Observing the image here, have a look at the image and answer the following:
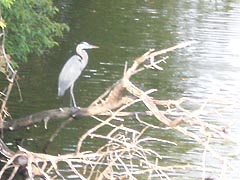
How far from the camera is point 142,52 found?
1719cm

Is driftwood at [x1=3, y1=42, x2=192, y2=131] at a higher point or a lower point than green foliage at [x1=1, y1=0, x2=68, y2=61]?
higher

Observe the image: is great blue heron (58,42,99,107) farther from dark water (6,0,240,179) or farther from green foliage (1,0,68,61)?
green foliage (1,0,68,61)

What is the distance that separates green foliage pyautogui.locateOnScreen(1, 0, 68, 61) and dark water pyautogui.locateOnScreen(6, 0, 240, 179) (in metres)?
0.89

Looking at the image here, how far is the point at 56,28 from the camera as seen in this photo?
13.5 metres

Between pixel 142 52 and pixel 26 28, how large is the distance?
Result: 17.3ft

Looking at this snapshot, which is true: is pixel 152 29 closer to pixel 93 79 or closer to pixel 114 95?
pixel 93 79

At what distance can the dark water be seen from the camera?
11.3 metres

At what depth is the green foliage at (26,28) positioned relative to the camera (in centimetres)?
1201

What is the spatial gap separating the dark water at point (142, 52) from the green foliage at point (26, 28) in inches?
35.2

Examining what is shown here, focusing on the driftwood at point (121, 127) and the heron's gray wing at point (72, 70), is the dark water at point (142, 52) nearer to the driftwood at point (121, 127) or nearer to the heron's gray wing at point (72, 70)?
the heron's gray wing at point (72, 70)

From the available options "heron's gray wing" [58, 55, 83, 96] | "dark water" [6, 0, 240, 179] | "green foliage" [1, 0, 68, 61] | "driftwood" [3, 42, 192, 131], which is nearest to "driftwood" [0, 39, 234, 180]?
"driftwood" [3, 42, 192, 131]

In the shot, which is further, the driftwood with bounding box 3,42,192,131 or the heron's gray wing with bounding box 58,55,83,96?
the heron's gray wing with bounding box 58,55,83,96

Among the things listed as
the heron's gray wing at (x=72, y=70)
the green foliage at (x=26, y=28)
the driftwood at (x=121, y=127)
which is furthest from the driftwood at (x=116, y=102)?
the green foliage at (x=26, y=28)

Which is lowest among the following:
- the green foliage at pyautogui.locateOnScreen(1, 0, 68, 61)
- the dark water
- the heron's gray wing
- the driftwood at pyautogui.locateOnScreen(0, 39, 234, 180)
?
the dark water
